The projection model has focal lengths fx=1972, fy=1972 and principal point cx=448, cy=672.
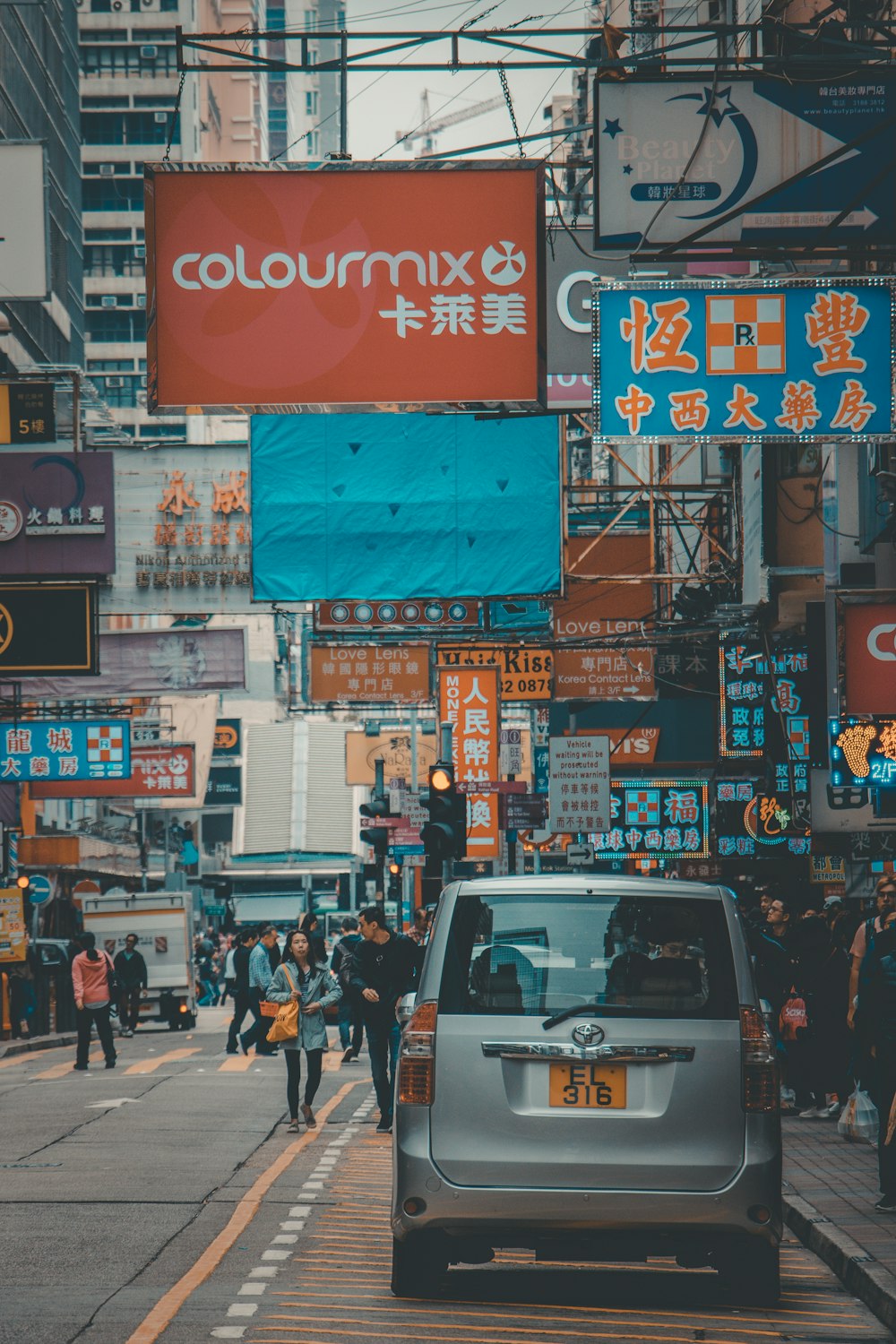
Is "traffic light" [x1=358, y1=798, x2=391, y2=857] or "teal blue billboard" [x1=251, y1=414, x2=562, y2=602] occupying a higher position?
"teal blue billboard" [x1=251, y1=414, x2=562, y2=602]

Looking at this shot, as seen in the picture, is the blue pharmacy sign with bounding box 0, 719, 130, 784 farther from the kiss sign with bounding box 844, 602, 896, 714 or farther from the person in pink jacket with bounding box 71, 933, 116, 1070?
the kiss sign with bounding box 844, 602, 896, 714

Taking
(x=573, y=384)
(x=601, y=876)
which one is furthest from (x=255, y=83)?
(x=601, y=876)

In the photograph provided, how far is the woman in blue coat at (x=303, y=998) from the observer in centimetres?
1725

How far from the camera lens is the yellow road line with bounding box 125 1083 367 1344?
26.9ft

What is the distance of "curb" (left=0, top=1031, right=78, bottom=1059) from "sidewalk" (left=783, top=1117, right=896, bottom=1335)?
62.3 ft

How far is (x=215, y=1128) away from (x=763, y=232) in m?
9.76

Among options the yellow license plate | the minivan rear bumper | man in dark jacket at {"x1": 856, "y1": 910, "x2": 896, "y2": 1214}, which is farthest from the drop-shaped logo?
the minivan rear bumper

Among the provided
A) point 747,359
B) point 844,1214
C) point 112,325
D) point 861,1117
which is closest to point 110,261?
point 112,325

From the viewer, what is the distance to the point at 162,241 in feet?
43.5

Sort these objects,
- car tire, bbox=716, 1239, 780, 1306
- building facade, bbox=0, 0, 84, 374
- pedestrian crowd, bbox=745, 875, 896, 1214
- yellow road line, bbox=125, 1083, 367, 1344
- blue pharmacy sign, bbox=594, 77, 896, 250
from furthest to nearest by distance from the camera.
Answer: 1. building facade, bbox=0, 0, 84, 374
2. pedestrian crowd, bbox=745, 875, 896, 1214
3. blue pharmacy sign, bbox=594, 77, 896, 250
4. car tire, bbox=716, 1239, 780, 1306
5. yellow road line, bbox=125, 1083, 367, 1344

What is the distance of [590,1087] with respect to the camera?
8.56 m

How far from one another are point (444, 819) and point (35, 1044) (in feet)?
47.1

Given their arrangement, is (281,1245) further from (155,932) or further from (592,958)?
(155,932)

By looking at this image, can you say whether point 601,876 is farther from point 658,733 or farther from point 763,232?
point 658,733
